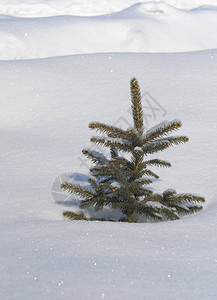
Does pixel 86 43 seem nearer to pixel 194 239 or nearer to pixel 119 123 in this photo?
pixel 119 123

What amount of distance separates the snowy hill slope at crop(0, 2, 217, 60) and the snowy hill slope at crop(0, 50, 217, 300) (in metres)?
2.32

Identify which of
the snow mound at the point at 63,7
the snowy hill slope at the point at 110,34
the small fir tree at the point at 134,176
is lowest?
the small fir tree at the point at 134,176

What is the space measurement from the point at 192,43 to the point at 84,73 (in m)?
4.96

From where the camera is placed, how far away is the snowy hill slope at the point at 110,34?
28.6 feet

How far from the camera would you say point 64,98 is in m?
5.62

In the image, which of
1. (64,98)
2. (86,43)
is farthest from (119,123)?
(86,43)

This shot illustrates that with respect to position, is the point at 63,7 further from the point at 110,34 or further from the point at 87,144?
the point at 87,144

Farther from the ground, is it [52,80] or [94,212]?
[52,80]

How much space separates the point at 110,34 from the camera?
984 centimetres

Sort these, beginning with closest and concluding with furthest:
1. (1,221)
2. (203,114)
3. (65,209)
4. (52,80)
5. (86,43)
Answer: (1,221)
(65,209)
(203,114)
(52,80)
(86,43)

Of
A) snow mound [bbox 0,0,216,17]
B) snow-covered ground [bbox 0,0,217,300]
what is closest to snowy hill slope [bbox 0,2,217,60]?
snow-covered ground [bbox 0,0,217,300]

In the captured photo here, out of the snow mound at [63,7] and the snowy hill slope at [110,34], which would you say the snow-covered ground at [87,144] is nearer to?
the snowy hill slope at [110,34]

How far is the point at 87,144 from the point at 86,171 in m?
0.65

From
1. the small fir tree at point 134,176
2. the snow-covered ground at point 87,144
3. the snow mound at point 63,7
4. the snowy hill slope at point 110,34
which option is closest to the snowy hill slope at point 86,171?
the snow-covered ground at point 87,144
